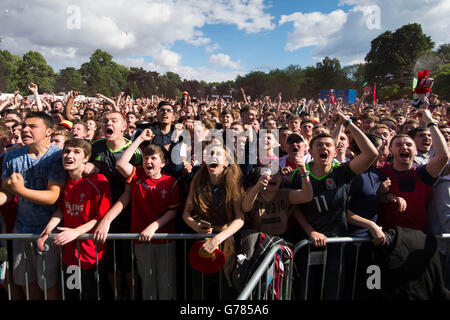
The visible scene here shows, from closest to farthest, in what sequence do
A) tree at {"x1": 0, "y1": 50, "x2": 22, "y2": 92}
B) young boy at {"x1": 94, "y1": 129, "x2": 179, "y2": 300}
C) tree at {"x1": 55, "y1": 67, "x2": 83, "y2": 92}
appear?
1. young boy at {"x1": 94, "y1": 129, "x2": 179, "y2": 300}
2. tree at {"x1": 0, "y1": 50, "x2": 22, "y2": 92}
3. tree at {"x1": 55, "y1": 67, "x2": 83, "y2": 92}

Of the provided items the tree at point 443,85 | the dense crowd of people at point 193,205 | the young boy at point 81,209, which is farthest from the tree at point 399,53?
the young boy at point 81,209

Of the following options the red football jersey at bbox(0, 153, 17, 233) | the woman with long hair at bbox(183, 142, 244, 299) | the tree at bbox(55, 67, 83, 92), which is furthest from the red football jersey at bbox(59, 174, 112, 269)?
the tree at bbox(55, 67, 83, 92)

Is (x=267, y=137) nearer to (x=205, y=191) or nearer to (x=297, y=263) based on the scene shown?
(x=205, y=191)

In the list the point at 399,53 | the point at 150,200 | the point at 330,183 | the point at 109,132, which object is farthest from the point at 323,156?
the point at 399,53

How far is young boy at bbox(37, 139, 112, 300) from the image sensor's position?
8.79 ft

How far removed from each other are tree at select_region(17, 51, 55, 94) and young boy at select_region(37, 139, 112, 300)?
73.2 m

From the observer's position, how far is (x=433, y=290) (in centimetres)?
239

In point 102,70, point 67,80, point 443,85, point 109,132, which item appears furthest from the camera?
point 102,70

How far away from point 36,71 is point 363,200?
83666mm

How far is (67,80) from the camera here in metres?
78.6

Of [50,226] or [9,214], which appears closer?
[50,226]

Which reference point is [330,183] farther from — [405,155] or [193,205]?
[193,205]

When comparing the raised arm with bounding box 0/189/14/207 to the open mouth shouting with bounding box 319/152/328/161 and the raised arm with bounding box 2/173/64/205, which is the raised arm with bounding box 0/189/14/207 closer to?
the raised arm with bounding box 2/173/64/205

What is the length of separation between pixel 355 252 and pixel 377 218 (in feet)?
1.52
